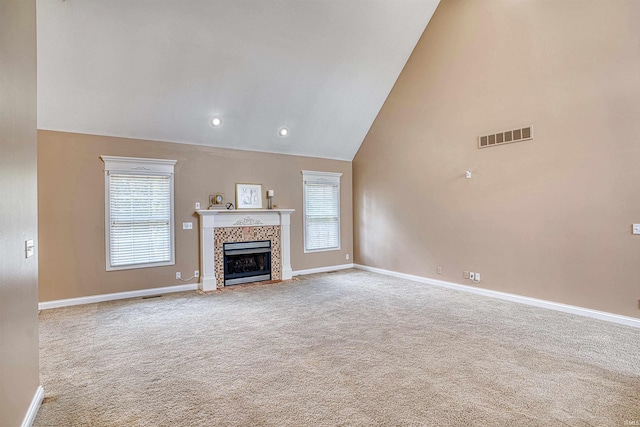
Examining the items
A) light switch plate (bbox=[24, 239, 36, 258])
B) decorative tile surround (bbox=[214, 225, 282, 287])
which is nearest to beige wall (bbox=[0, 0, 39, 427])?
light switch plate (bbox=[24, 239, 36, 258])

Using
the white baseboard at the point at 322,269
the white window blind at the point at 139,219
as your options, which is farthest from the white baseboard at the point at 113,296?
the white baseboard at the point at 322,269

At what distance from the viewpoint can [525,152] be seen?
4.65m

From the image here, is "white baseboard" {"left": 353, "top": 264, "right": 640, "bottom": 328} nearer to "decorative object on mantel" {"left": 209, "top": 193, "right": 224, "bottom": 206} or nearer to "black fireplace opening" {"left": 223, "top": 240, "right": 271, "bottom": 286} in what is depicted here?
"black fireplace opening" {"left": 223, "top": 240, "right": 271, "bottom": 286}

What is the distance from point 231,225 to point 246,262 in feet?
2.71

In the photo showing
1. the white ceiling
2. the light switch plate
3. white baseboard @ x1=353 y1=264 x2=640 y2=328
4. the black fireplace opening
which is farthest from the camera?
the black fireplace opening

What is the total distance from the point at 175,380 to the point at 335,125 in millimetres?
5482

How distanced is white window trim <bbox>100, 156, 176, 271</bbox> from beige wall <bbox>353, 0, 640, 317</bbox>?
14.1ft

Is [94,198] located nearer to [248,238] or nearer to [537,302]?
[248,238]

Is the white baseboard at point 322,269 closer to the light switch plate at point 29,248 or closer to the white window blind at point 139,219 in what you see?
the white window blind at point 139,219

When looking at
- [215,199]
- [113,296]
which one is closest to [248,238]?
[215,199]

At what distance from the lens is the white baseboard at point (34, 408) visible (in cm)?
206

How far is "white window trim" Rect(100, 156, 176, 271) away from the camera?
5172mm

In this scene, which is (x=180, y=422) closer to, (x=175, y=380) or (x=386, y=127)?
(x=175, y=380)

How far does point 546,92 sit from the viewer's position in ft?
14.4
